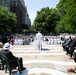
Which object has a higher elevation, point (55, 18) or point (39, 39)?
point (55, 18)

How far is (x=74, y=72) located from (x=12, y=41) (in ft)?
91.8

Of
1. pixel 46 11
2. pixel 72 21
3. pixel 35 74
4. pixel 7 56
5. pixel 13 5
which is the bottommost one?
pixel 35 74

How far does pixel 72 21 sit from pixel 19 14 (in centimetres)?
13679

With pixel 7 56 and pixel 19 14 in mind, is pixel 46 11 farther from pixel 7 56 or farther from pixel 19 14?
pixel 7 56

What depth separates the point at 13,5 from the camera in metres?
168

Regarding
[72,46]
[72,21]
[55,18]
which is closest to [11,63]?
[72,46]

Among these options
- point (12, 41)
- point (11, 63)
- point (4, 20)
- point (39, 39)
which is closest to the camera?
point (11, 63)

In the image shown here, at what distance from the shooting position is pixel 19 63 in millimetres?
12539

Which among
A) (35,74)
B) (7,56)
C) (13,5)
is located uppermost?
(13,5)

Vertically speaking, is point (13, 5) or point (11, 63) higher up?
point (13, 5)

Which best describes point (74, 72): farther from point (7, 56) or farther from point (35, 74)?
point (7, 56)

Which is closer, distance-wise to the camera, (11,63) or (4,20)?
(11,63)

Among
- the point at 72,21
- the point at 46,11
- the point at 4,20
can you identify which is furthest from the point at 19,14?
the point at 72,21

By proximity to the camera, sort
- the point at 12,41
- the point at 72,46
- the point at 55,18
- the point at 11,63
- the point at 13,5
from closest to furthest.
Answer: the point at 11,63
the point at 72,46
the point at 12,41
the point at 55,18
the point at 13,5
